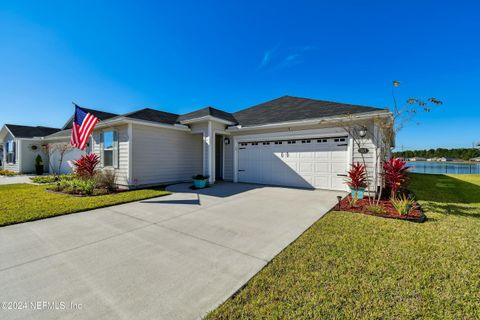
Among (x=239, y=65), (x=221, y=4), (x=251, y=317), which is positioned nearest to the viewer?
(x=251, y=317)

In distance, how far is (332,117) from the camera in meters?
7.25

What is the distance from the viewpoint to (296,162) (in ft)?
27.5

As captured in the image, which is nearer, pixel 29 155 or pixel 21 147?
pixel 21 147

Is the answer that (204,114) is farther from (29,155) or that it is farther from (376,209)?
(29,155)

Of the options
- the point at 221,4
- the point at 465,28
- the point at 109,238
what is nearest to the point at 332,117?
the point at 465,28

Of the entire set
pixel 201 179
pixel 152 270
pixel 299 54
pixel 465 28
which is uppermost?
pixel 299 54

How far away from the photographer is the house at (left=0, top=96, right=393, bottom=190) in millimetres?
7336

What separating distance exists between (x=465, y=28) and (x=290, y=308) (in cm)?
1156

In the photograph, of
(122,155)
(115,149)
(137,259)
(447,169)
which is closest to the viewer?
(137,259)

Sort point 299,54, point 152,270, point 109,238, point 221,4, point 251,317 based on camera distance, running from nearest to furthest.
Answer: point 251,317 → point 152,270 → point 109,238 → point 221,4 → point 299,54

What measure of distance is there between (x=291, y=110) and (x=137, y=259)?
8883 mm

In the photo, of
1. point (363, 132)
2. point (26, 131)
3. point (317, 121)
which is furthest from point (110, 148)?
point (26, 131)

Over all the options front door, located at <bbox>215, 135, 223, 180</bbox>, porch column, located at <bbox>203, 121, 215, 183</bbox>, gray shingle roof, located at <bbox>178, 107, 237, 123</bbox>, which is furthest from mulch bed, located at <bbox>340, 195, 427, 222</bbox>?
front door, located at <bbox>215, 135, 223, 180</bbox>

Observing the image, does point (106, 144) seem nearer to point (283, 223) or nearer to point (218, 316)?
point (283, 223)
